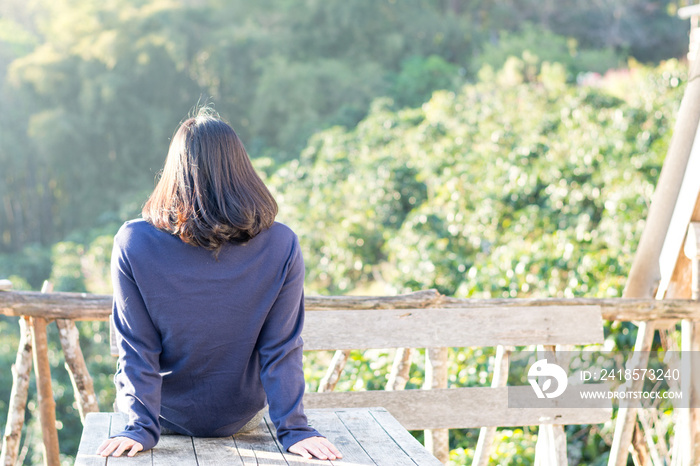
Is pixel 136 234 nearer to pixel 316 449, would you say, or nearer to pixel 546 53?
pixel 316 449

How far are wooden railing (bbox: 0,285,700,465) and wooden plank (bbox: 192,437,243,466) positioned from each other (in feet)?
2.49

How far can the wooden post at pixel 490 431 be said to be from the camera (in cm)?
230

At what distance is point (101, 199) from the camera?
16562mm

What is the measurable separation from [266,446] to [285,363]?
18 cm

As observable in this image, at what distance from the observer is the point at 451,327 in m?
2.21

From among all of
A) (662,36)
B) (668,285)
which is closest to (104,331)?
(668,285)

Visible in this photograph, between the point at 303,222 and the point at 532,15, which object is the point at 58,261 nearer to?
the point at 303,222

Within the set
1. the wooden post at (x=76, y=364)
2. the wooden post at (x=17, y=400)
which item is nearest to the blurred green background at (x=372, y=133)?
the wooden post at (x=76, y=364)

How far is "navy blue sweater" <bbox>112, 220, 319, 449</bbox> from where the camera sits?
1.37 meters

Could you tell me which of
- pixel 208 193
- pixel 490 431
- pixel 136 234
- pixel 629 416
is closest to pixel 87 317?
pixel 136 234

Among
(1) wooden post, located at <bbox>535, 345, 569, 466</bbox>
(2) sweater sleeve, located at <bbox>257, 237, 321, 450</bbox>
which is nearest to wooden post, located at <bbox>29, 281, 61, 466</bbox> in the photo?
(2) sweater sleeve, located at <bbox>257, 237, 321, 450</bbox>

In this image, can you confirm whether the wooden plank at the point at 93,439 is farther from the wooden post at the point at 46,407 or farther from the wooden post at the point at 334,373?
the wooden post at the point at 334,373

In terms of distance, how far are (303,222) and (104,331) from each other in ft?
7.78

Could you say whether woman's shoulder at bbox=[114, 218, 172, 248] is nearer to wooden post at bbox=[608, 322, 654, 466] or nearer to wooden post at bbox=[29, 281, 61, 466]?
wooden post at bbox=[29, 281, 61, 466]
